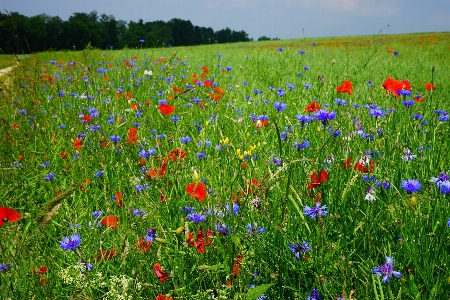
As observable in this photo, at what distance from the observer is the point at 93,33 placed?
27578 mm

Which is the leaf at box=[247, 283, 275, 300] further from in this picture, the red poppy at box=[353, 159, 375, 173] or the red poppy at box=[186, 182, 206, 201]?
the red poppy at box=[353, 159, 375, 173]

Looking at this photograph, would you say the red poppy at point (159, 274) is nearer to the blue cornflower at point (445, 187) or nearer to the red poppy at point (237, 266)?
the red poppy at point (237, 266)

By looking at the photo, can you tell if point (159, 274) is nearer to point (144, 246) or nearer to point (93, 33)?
point (144, 246)

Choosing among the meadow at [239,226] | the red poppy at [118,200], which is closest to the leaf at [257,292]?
the meadow at [239,226]

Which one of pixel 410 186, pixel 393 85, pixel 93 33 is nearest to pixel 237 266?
pixel 410 186

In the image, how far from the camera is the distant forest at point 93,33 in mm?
6130

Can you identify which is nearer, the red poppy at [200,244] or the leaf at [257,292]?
the leaf at [257,292]

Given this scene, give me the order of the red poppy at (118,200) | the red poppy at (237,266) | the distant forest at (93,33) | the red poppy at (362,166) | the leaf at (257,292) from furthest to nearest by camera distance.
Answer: the distant forest at (93,33)
the red poppy at (118,200)
the red poppy at (362,166)
the red poppy at (237,266)
the leaf at (257,292)

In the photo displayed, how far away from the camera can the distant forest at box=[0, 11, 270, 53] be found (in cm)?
613

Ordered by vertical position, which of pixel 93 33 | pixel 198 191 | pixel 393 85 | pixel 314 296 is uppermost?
pixel 93 33

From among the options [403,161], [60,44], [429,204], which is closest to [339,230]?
[429,204]

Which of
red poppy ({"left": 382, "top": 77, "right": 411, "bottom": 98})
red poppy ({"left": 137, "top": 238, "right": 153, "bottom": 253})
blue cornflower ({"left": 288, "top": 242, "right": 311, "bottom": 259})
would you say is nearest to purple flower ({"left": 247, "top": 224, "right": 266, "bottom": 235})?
blue cornflower ({"left": 288, "top": 242, "right": 311, "bottom": 259})

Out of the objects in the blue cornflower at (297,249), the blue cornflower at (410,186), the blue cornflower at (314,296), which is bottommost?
the blue cornflower at (314,296)

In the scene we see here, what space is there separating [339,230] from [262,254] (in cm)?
32
